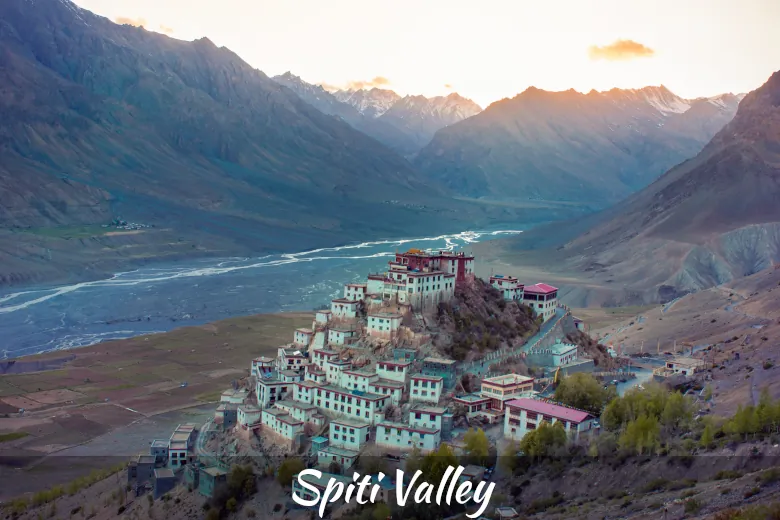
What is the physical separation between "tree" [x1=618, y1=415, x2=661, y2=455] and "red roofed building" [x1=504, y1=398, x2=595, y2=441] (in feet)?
13.3

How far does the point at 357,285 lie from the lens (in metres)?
55.8

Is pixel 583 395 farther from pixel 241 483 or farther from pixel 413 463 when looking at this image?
pixel 241 483

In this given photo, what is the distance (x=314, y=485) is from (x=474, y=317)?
18.9 m

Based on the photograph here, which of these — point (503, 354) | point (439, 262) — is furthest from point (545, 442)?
point (439, 262)

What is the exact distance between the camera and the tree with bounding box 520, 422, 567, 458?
39.9m

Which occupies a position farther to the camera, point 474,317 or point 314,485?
point 474,317

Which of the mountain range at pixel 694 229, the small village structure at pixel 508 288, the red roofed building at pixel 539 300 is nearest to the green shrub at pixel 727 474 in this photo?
the red roofed building at pixel 539 300

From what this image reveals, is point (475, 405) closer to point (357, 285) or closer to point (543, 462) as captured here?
point (543, 462)

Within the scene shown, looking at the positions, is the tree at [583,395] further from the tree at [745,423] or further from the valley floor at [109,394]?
the valley floor at [109,394]

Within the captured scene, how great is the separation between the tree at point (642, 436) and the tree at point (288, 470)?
52.6 ft

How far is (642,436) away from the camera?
36.8 metres

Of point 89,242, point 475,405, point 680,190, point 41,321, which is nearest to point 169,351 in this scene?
point 41,321

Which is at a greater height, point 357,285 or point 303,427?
point 357,285

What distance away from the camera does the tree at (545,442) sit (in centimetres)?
3991
